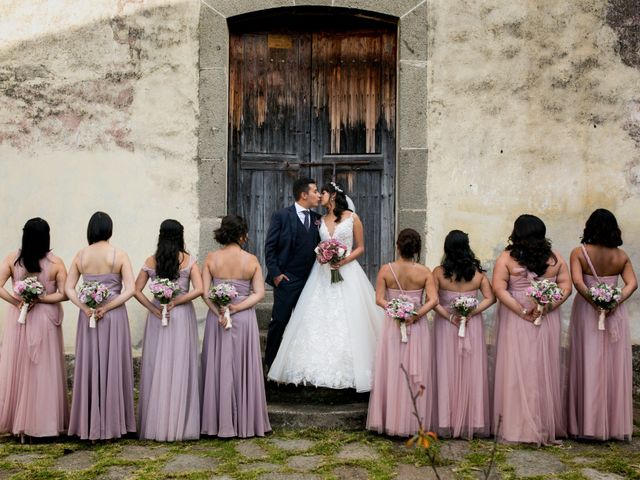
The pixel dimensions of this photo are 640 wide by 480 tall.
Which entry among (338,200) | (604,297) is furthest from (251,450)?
(604,297)

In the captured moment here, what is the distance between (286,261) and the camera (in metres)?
7.18

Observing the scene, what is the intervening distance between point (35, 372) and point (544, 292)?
383 centimetres

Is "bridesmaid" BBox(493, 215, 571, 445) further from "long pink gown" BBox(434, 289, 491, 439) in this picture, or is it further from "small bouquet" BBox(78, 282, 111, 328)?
"small bouquet" BBox(78, 282, 111, 328)

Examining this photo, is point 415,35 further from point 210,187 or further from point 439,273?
point 439,273

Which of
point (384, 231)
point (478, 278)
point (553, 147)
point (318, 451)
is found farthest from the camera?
point (384, 231)

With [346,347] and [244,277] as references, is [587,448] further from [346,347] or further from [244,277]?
[244,277]

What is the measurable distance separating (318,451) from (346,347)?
103 cm

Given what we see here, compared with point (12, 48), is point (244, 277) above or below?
below

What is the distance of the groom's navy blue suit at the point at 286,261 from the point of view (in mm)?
7133

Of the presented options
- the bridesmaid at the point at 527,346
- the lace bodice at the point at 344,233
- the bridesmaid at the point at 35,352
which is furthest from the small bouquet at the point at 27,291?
the bridesmaid at the point at 527,346

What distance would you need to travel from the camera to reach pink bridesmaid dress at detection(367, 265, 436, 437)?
6.16 metres

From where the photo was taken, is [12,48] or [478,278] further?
[12,48]

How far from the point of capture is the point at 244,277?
6.34 metres

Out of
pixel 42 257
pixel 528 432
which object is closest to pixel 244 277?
pixel 42 257
